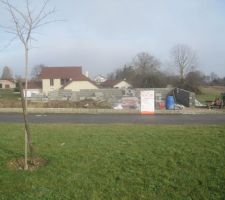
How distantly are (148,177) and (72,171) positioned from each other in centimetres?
154

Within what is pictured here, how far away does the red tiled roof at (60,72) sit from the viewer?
63844 millimetres

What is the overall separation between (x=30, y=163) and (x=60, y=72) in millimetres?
58680

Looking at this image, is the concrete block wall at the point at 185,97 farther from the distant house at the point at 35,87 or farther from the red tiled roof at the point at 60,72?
the distant house at the point at 35,87

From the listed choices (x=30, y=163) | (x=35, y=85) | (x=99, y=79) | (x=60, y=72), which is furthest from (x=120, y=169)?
(x=99, y=79)

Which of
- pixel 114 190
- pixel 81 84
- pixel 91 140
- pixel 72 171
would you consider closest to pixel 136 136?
pixel 91 140

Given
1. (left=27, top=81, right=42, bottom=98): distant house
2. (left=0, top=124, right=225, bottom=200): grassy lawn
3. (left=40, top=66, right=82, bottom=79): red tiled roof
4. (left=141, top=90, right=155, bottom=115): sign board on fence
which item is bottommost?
(left=0, top=124, right=225, bottom=200): grassy lawn

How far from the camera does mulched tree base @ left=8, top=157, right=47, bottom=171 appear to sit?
6.90 meters

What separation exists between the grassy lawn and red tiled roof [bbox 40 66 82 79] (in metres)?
54.7

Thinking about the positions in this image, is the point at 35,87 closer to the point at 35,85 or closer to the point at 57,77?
the point at 35,85

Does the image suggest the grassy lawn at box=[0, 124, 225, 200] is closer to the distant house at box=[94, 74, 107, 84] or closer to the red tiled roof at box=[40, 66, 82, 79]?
the red tiled roof at box=[40, 66, 82, 79]

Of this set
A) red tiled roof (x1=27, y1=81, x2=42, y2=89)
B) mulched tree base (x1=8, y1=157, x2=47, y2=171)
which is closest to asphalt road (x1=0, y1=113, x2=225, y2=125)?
mulched tree base (x1=8, y1=157, x2=47, y2=171)

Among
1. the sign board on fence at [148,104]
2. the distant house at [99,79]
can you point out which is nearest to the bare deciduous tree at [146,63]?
the distant house at [99,79]

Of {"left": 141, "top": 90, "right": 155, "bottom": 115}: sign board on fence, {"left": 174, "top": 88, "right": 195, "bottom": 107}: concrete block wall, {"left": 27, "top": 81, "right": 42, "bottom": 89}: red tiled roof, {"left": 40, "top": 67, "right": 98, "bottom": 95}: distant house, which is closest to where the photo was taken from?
{"left": 141, "top": 90, "right": 155, "bottom": 115}: sign board on fence

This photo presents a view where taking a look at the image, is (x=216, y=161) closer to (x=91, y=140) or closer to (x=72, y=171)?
(x=72, y=171)
